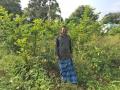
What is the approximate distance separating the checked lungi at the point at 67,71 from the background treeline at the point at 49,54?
0.25 metres

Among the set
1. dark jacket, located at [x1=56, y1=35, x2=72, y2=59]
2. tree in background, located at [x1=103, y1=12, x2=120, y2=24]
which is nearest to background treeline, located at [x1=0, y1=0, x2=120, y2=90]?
tree in background, located at [x1=103, y1=12, x2=120, y2=24]

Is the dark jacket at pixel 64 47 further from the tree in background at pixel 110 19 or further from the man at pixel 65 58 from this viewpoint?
the tree in background at pixel 110 19

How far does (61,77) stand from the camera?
1270 centimetres

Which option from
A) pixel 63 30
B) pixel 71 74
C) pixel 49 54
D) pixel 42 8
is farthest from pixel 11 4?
pixel 71 74

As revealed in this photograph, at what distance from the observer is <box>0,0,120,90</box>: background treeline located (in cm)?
1259

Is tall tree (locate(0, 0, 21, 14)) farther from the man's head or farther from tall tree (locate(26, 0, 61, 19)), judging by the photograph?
the man's head

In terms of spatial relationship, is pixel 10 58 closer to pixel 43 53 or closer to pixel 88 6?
pixel 43 53

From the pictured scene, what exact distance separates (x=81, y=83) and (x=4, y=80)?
86.5 inches

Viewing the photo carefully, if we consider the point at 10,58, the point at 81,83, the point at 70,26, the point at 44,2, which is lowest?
the point at 81,83

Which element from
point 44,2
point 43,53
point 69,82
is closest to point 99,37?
point 43,53

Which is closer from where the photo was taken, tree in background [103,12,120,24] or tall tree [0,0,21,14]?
tree in background [103,12,120,24]

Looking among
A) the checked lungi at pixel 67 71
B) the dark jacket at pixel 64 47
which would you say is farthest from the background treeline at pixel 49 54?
the dark jacket at pixel 64 47

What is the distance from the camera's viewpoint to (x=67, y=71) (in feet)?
41.1

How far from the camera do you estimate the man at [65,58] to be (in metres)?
12.5
